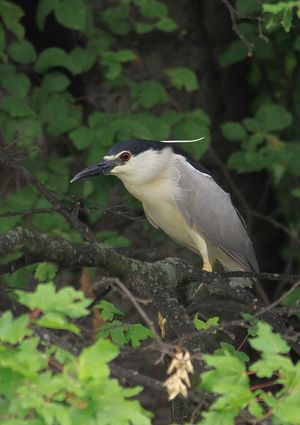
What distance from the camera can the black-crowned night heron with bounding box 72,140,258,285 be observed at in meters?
3.64

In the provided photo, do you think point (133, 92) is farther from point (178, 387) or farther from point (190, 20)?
point (178, 387)

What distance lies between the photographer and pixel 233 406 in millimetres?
1662

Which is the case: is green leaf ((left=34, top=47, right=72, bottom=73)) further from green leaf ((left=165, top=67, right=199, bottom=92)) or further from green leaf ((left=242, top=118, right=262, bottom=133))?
green leaf ((left=242, top=118, right=262, bottom=133))

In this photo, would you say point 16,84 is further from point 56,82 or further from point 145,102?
point 145,102

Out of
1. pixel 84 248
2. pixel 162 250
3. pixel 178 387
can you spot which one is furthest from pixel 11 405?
pixel 162 250

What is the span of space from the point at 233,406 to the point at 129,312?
→ 3081 mm

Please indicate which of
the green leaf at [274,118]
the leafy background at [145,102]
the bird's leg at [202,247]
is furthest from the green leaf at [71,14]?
the bird's leg at [202,247]

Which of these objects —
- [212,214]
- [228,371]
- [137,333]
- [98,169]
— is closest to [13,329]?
[228,371]

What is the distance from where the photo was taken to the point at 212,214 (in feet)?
12.7

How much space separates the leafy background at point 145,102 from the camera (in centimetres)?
420

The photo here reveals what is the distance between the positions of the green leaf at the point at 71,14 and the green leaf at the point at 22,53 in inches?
8.5

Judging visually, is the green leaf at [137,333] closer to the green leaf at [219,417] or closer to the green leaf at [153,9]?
the green leaf at [219,417]

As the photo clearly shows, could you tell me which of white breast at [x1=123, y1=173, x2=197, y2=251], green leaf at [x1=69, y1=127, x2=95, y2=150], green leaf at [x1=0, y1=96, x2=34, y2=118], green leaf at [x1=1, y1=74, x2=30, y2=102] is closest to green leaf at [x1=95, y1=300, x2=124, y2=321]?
white breast at [x1=123, y1=173, x2=197, y2=251]

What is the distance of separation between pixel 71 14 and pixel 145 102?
509 millimetres
